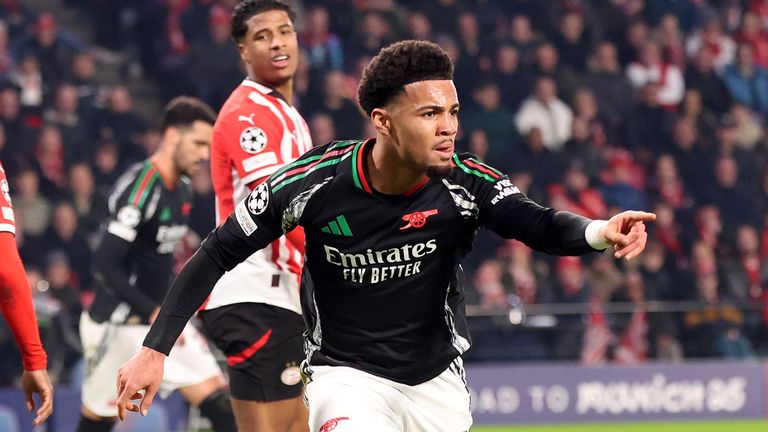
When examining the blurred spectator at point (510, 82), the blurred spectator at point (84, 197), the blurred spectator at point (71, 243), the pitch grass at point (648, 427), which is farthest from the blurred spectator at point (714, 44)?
the blurred spectator at point (71, 243)

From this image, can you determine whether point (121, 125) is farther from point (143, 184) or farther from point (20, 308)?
point (20, 308)

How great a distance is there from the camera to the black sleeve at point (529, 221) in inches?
189

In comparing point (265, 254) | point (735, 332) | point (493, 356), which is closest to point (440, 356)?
point (265, 254)

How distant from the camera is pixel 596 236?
4.64 metres

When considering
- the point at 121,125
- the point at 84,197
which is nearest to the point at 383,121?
the point at 84,197

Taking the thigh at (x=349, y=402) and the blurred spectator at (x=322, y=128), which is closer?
the thigh at (x=349, y=402)

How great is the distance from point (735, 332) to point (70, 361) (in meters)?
6.75

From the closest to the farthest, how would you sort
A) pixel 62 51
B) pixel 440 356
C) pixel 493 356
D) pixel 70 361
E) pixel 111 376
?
pixel 440 356 → pixel 111 376 → pixel 70 361 → pixel 493 356 → pixel 62 51

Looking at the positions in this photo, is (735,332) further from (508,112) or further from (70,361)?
(70,361)

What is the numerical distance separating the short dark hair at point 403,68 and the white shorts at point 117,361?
323 cm

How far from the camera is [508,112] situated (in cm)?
1596

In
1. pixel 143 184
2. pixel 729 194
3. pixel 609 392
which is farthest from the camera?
pixel 729 194

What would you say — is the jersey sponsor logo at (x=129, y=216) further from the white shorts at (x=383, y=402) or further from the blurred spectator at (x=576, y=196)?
the blurred spectator at (x=576, y=196)

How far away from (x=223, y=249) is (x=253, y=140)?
122cm
